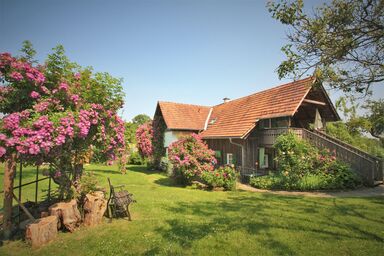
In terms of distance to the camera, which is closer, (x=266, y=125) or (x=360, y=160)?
(x=360, y=160)

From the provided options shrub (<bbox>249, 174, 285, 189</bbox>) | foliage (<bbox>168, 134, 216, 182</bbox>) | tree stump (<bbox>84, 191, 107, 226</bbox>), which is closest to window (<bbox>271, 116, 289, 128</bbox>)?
shrub (<bbox>249, 174, 285, 189</bbox>)

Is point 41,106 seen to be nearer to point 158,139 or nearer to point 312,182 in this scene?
point 312,182

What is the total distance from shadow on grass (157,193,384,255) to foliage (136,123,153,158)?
50.7 feet

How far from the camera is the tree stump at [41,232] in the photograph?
6.10m

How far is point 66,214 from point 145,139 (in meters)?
18.5

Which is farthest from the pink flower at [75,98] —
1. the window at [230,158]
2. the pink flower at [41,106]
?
the window at [230,158]

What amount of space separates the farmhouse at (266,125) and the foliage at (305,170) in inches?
38.7

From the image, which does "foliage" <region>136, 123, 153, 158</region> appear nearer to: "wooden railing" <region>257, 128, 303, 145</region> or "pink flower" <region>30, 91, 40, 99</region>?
"wooden railing" <region>257, 128, 303, 145</region>

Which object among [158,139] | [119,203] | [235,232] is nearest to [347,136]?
[158,139]

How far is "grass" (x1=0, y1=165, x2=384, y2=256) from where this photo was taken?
5.66 meters

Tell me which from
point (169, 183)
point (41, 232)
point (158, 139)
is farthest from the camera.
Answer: point (158, 139)

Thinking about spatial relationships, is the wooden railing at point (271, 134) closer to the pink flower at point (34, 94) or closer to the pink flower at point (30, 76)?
the pink flower at point (34, 94)

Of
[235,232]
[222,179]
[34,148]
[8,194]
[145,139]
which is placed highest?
[145,139]

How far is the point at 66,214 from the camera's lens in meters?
6.92
